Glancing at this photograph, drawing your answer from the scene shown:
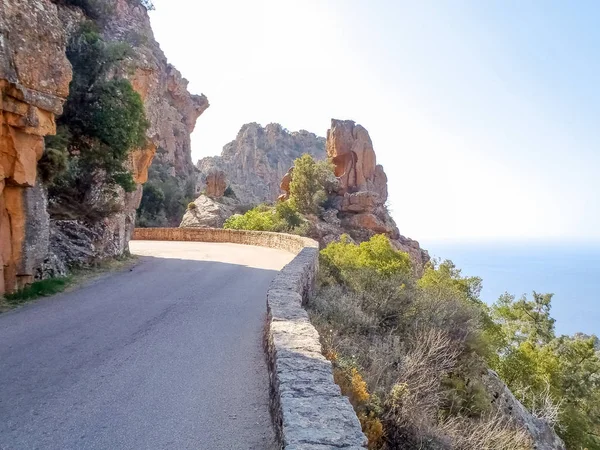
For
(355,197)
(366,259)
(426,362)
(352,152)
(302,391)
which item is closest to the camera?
(302,391)

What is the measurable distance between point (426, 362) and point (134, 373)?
5.20m

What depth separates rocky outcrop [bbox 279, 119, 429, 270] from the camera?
1708 inches

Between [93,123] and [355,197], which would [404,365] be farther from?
[355,197]

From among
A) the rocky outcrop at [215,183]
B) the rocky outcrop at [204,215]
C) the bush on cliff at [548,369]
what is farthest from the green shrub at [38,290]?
the rocky outcrop at [215,183]

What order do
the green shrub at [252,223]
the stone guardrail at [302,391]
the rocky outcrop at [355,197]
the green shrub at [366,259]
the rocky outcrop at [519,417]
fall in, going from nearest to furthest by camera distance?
the stone guardrail at [302,391], the rocky outcrop at [519,417], the green shrub at [366,259], the green shrub at [252,223], the rocky outcrop at [355,197]

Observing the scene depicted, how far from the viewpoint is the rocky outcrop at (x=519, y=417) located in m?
11.5

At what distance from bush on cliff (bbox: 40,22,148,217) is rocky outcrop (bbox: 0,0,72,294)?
8.76 feet

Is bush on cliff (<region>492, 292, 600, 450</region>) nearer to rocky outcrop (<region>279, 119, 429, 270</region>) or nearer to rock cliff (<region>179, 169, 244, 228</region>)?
rocky outcrop (<region>279, 119, 429, 270</region>)

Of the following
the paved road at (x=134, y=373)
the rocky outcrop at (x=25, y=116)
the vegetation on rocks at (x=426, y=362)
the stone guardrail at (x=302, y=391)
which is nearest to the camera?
the stone guardrail at (x=302, y=391)

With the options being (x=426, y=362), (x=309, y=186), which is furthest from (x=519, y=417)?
(x=309, y=186)

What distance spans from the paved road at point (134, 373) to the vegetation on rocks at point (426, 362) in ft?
4.57

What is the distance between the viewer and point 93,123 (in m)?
13.4

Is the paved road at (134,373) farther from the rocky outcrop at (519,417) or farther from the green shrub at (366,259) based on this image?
the green shrub at (366,259)

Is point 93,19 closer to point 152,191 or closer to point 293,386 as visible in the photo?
point 293,386
